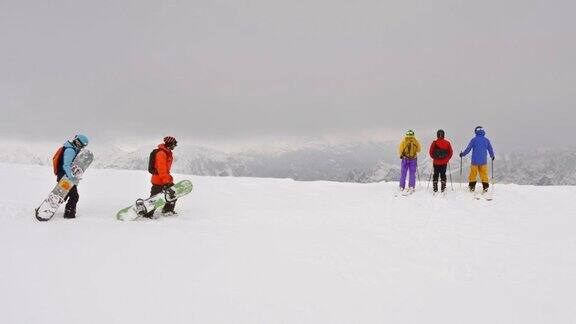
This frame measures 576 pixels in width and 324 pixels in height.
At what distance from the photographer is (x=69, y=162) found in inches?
426

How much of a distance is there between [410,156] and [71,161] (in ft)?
40.9

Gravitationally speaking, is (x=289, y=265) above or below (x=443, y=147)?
below

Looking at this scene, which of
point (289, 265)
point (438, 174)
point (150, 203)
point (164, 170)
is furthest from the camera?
point (438, 174)

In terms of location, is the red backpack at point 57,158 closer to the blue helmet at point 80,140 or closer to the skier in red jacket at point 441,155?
the blue helmet at point 80,140

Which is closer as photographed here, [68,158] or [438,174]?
[68,158]

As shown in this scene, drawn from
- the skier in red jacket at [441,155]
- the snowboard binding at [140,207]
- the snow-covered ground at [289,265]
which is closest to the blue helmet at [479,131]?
the skier in red jacket at [441,155]

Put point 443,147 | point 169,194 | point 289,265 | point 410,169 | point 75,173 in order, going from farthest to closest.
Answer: point 410,169 → point 443,147 → point 169,194 → point 75,173 → point 289,265

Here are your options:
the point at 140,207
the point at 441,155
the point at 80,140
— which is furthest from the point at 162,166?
the point at 441,155

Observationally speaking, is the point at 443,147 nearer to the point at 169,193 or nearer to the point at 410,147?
the point at 410,147

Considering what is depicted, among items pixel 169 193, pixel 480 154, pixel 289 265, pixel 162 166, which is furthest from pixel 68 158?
pixel 480 154

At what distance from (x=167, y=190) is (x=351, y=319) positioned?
7882mm

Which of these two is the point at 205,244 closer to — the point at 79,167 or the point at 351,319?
the point at 351,319

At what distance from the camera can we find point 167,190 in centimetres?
1173

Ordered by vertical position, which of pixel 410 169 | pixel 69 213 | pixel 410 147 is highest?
pixel 410 147
